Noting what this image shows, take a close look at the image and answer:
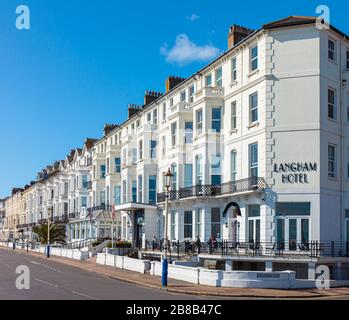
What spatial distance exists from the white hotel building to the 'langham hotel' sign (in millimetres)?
55

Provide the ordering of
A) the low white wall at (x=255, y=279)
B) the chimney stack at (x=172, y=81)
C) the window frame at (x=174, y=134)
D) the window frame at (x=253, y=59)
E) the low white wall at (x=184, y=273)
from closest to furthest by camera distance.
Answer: the low white wall at (x=255, y=279), the low white wall at (x=184, y=273), the window frame at (x=253, y=59), the window frame at (x=174, y=134), the chimney stack at (x=172, y=81)

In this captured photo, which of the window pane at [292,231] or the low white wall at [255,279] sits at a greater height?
the window pane at [292,231]

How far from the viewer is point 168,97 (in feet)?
157

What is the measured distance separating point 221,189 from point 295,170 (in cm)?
641

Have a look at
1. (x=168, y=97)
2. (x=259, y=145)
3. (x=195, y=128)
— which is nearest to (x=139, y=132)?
(x=168, y=97)

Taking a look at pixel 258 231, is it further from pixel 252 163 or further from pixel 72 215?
pixel 72 215

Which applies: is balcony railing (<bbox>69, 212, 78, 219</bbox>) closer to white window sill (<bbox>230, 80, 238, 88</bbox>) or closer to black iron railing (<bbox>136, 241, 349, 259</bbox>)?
black iron railing (<bbox>136, 241, 349, 259</bbox>)

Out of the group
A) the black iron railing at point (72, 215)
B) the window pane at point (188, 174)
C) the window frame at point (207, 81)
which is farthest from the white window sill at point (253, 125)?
the black iron railing at point (72, 215)

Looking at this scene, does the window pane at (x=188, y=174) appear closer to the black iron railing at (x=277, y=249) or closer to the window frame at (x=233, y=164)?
the window frame at (x=233, y=164)

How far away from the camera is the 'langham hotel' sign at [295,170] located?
3262 centimetres

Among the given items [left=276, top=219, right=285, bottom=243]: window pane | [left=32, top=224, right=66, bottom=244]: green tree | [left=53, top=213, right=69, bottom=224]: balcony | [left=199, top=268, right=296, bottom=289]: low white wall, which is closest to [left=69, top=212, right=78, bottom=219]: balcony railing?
[left=53, top=213, right=69, bottom=224]: balcony

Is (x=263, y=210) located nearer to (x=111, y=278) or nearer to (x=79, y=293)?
(x=111, y=278)

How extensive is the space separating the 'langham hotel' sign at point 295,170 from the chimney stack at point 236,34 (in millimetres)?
9853

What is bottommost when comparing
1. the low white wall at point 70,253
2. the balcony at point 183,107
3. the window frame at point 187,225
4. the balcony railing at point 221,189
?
the low white wall at point 70,253
